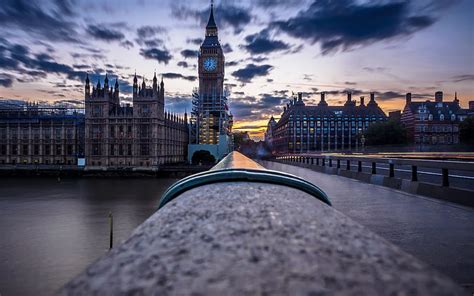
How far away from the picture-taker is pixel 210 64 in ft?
443

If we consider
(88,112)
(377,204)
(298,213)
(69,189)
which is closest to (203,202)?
(298,213)

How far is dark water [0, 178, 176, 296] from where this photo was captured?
65.0 feet

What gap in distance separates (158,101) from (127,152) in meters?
15.4

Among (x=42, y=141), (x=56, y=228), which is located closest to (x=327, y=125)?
(x=42, y=141)

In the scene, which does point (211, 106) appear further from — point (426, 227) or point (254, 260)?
point (254, 260)

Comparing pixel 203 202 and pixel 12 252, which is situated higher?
pixel 203 202

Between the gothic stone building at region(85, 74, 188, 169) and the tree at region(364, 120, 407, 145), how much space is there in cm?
5460

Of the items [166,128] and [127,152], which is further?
[166,128]

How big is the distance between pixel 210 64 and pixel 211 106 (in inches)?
1034

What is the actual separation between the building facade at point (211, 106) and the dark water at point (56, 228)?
3471 centimetres

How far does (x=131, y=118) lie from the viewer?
3632 inches

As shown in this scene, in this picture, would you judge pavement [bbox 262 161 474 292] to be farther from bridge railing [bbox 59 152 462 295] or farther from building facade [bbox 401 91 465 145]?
building facade [bbox 401 91 465 145]

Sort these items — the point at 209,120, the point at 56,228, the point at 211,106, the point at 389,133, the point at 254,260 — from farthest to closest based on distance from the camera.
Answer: the point at 211,106, the point at 209,120, the point at 389,133, the point at 56,228, the point at 254,260

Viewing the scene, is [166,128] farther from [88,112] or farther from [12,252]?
[12,252]
